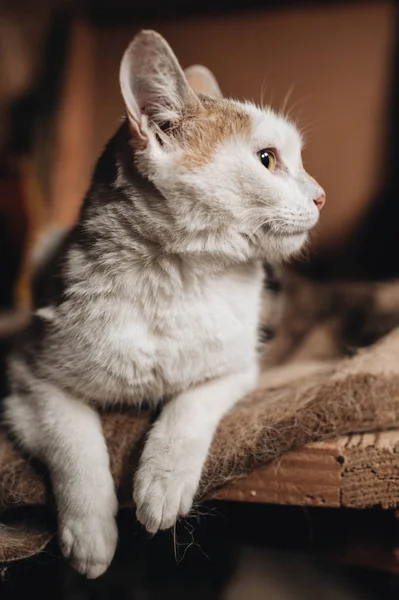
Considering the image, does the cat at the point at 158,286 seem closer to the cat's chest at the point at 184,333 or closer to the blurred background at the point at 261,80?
the cat's chest at the point at 184,333

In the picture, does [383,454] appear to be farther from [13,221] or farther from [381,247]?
[13,221]

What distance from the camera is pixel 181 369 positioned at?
878mm

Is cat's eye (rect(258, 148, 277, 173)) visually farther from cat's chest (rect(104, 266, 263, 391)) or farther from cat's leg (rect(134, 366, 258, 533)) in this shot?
cat's leg (rect(134, 366, 258, 533))

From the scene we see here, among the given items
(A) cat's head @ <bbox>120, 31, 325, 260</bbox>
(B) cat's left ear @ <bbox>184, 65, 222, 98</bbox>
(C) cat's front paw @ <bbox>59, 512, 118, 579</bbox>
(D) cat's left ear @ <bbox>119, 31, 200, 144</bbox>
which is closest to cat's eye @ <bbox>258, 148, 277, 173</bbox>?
(A) cat's head @ <bbox>120, 31, 325, 260</bbox>

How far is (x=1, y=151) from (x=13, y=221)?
1.15ft

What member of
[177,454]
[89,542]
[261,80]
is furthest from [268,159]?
[261,80]

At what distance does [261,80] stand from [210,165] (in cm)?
136

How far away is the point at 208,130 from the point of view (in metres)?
0.83

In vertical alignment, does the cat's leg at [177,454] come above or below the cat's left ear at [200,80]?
below

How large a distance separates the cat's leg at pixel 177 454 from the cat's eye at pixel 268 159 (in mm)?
347

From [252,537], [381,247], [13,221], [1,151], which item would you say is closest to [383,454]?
[252,537]

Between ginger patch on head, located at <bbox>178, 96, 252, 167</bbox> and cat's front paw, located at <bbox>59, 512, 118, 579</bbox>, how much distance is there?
50 centimetres

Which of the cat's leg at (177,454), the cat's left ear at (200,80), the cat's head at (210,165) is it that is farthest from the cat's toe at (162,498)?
the cat's left ear at (200,80)

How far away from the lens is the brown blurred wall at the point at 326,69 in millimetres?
2031
